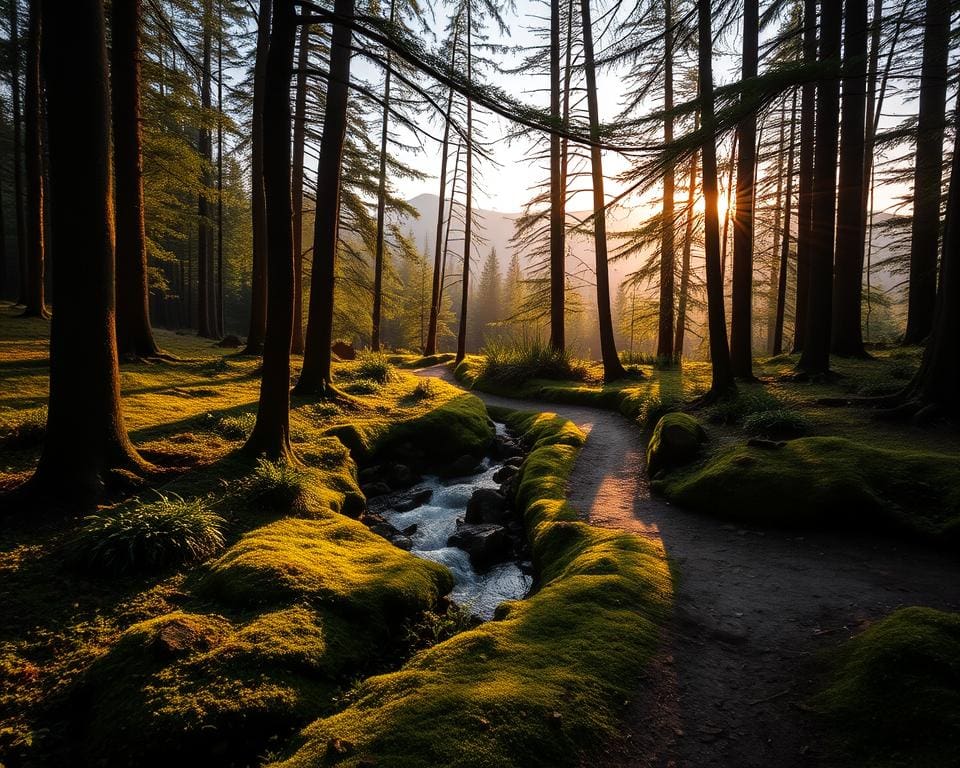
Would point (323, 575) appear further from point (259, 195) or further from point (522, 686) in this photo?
point (259, 195)

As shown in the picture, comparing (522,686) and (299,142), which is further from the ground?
(299,142)

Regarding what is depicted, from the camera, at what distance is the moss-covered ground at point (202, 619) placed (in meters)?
2.67

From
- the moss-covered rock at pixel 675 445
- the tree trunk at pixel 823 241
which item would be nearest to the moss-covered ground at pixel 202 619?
the moss-covered rock at pixel 675 445

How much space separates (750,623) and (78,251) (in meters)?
7.18

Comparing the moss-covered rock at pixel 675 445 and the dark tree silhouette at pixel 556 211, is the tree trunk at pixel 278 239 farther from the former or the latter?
the dark tree silhouette at pixel 556 211

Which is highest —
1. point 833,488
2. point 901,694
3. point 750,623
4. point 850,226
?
point 850,226

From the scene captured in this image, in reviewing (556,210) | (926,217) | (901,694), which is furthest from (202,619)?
(926,217)

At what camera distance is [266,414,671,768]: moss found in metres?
2.28

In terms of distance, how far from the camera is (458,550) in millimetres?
6270

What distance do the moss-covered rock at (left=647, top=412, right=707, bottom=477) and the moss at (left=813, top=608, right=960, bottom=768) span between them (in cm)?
444

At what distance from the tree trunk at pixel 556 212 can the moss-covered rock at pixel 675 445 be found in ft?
31.5

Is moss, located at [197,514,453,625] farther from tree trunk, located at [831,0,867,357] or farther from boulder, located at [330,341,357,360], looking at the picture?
boulder, located at [330,341,357,360]

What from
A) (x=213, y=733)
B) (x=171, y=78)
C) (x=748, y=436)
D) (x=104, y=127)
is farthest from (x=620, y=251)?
(x=171, y=78)

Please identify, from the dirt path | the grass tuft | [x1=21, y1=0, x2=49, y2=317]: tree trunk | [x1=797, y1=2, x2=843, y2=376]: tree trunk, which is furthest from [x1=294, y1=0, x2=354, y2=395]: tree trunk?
[x1=21, y1=0, x2=49, y2=317]: tree trunk
